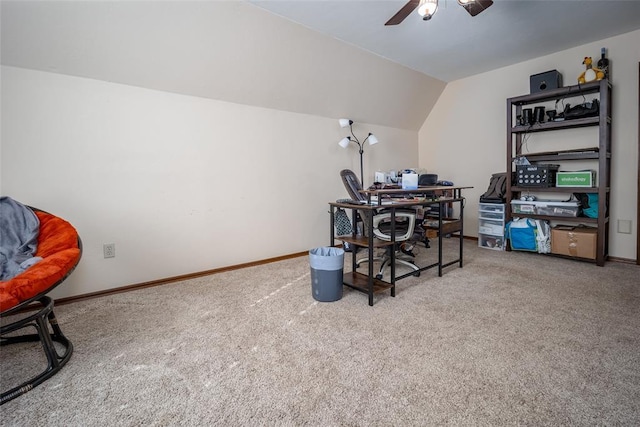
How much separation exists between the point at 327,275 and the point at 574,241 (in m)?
2.96

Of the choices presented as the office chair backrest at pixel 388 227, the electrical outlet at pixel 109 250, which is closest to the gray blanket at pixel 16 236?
the electrical outlet at pixel 109 250

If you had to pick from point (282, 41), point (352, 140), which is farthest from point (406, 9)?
point (352, 140)

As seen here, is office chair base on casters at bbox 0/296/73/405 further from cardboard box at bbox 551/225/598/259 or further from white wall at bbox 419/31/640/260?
white wall at bbox 419/31/640/260

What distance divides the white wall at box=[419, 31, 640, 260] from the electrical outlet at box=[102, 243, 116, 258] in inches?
185

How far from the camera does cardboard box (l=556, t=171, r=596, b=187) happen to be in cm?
330

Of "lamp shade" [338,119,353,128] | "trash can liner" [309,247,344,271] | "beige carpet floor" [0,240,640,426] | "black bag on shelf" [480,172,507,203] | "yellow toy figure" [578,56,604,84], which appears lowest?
"beige carpet floor" [0,240,640,426]

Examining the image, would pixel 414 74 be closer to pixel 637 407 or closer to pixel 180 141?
pixel 180 141

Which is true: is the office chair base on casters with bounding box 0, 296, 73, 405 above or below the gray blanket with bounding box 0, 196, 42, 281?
below

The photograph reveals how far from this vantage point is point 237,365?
5.25 ft

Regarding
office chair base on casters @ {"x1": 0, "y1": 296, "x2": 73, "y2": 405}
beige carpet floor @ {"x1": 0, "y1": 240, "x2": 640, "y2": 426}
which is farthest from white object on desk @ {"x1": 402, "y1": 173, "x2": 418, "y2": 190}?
office chair base on casters @ {"x1": 0, "y1": 296, "x2": 73, "y2": 405}

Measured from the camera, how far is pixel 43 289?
1521 mm

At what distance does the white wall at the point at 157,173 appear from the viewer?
233cm

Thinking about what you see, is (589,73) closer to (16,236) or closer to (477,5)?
(477,5)

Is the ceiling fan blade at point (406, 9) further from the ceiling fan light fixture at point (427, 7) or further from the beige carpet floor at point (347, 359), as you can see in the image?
the beige carpet floor at point (347, 359)
